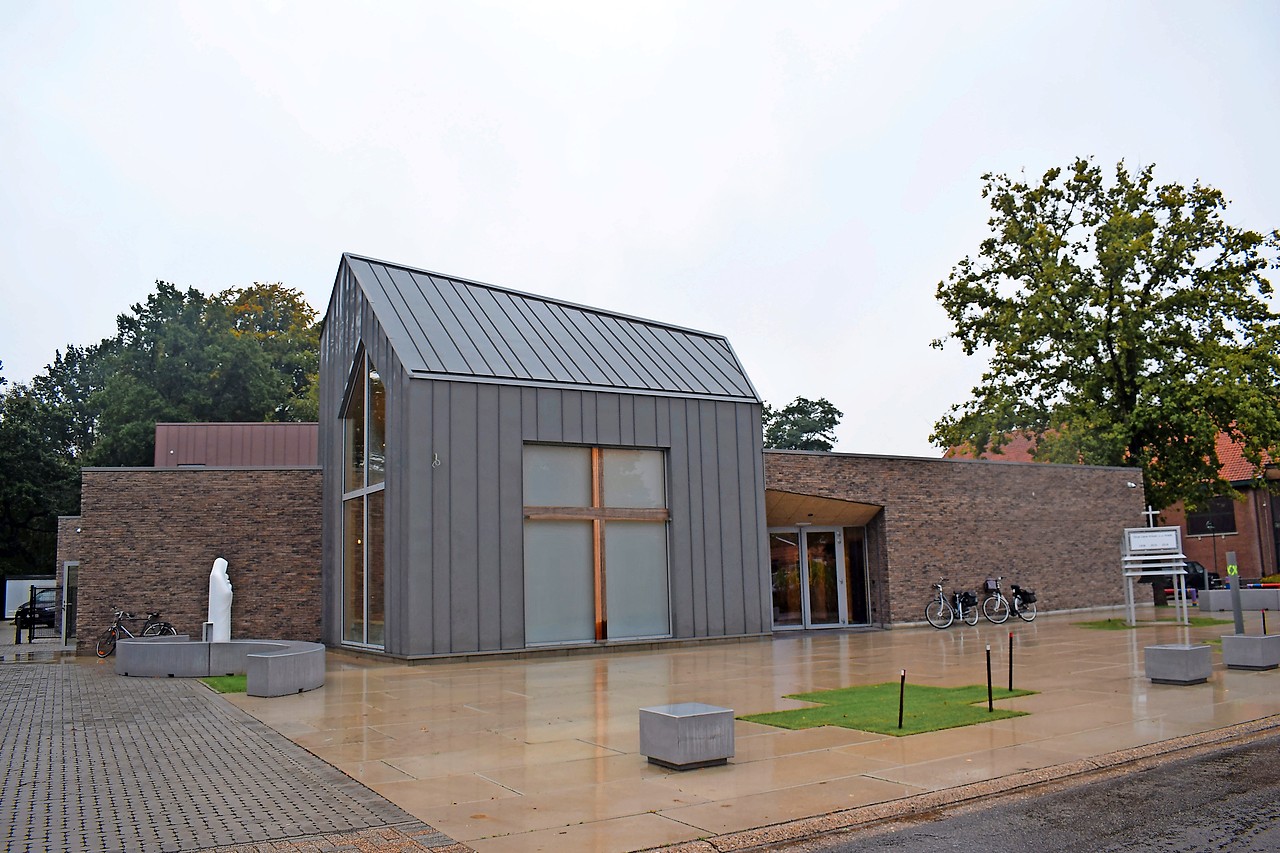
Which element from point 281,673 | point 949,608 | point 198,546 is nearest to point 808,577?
point 949,608

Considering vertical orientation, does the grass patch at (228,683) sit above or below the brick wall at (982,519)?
below

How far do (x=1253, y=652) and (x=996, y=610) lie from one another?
12.0 metres

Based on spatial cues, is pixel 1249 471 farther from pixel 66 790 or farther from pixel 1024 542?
pixel 66 790

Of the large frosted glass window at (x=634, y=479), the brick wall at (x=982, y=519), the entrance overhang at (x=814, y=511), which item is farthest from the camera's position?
the brick wall at (x=982, y=519)

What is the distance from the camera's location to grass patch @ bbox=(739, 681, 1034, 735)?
1032cm

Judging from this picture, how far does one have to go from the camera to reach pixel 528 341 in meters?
20.9

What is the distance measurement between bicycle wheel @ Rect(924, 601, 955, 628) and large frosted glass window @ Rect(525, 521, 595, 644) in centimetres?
980

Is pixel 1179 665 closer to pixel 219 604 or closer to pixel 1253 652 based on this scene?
pixel 1253 652

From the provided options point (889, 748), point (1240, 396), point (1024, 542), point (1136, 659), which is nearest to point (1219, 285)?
point (1240, 396)

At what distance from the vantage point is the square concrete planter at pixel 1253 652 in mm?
14109

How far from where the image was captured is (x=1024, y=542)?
90.6ft

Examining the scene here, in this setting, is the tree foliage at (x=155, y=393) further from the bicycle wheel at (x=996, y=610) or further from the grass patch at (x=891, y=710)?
the grass patch at (x=891, y=710)

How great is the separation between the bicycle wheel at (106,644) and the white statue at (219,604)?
96.5 inches

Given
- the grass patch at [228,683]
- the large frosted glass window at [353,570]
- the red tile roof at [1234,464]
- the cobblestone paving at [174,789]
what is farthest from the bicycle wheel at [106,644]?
the red tile roof at [1234,464]
